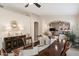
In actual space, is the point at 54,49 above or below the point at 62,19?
below

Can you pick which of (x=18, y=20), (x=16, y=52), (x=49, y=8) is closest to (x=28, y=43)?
(x=16, y=52)

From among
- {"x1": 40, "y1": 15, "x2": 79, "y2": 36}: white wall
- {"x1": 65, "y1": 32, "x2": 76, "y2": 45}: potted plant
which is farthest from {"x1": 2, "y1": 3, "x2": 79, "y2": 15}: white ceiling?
{"x1": 65, "y1": 32, "x2": 76, "y2": 45}: potted plant

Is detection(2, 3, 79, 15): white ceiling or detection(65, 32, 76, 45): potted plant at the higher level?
detection(2, 3, 79, 15): white ceiling

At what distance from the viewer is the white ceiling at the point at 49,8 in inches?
64.9

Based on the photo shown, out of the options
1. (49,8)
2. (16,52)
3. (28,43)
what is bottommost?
(16,52)

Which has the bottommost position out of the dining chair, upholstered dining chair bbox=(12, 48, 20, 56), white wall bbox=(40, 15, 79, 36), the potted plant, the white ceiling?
upholstered dining chair bbox=(12, 48, 20, 56)

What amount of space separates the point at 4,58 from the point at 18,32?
446mm

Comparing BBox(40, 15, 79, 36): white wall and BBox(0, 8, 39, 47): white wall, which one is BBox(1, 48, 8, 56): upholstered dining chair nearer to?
BBox(0, 8, 39, 47): white wall

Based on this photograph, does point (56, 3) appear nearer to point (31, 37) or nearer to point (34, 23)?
point (34, 23)

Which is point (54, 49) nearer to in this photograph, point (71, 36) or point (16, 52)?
point (71, 36)

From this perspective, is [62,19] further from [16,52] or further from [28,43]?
[16,52]

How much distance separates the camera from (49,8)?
67.3 inches

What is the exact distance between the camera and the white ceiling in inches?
64.9

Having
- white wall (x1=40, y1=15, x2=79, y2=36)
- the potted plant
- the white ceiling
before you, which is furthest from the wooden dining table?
the white ceiling
